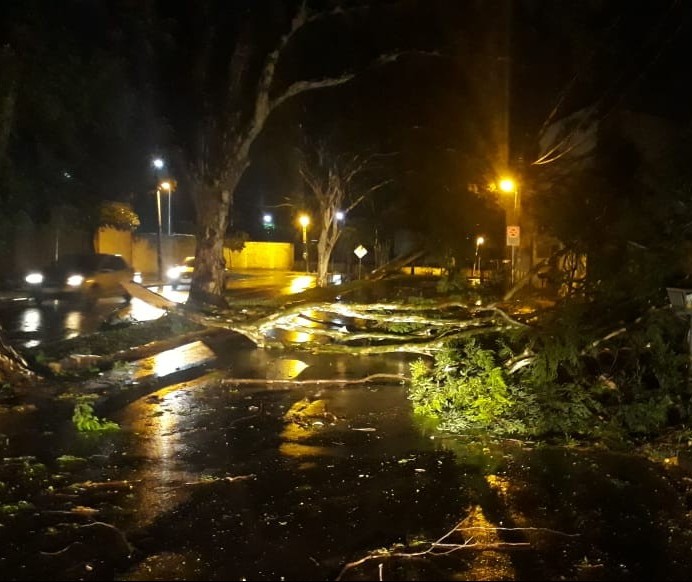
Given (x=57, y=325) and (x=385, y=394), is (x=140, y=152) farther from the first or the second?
(x=385, y=394)

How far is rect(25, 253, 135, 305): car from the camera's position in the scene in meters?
23.3

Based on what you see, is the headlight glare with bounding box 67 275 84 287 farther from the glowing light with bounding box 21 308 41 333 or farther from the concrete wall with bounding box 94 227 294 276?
the concrete wall with bounding box 94 227 294 276

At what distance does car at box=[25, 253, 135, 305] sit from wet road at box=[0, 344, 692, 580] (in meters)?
15.8

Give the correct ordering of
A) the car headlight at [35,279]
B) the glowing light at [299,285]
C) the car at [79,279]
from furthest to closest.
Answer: the glowing light at [299,285] → the car headlight at [35,279] → the car at [79,279]

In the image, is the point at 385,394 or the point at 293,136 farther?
the point at 293,136

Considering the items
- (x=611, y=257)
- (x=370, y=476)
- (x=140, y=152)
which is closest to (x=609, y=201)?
(x=611, y=257)

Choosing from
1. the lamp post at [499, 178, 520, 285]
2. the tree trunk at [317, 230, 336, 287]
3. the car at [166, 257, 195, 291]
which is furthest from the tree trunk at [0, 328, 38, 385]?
the tree trunk at [317, 230, 336, 287]

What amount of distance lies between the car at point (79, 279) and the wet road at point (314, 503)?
52.0ft

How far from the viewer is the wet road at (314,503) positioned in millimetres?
4566

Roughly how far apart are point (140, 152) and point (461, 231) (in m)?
14.3

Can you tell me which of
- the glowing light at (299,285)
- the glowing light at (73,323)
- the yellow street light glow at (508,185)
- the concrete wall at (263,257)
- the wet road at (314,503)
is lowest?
the wet road at (314,503)

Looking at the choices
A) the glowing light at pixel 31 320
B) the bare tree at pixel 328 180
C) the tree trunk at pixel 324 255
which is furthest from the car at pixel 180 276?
the glowing light at pixel 31 320

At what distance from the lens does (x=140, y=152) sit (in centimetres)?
3077

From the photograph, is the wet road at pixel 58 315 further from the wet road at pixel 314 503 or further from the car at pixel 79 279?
the wet road at pixel 314 503
